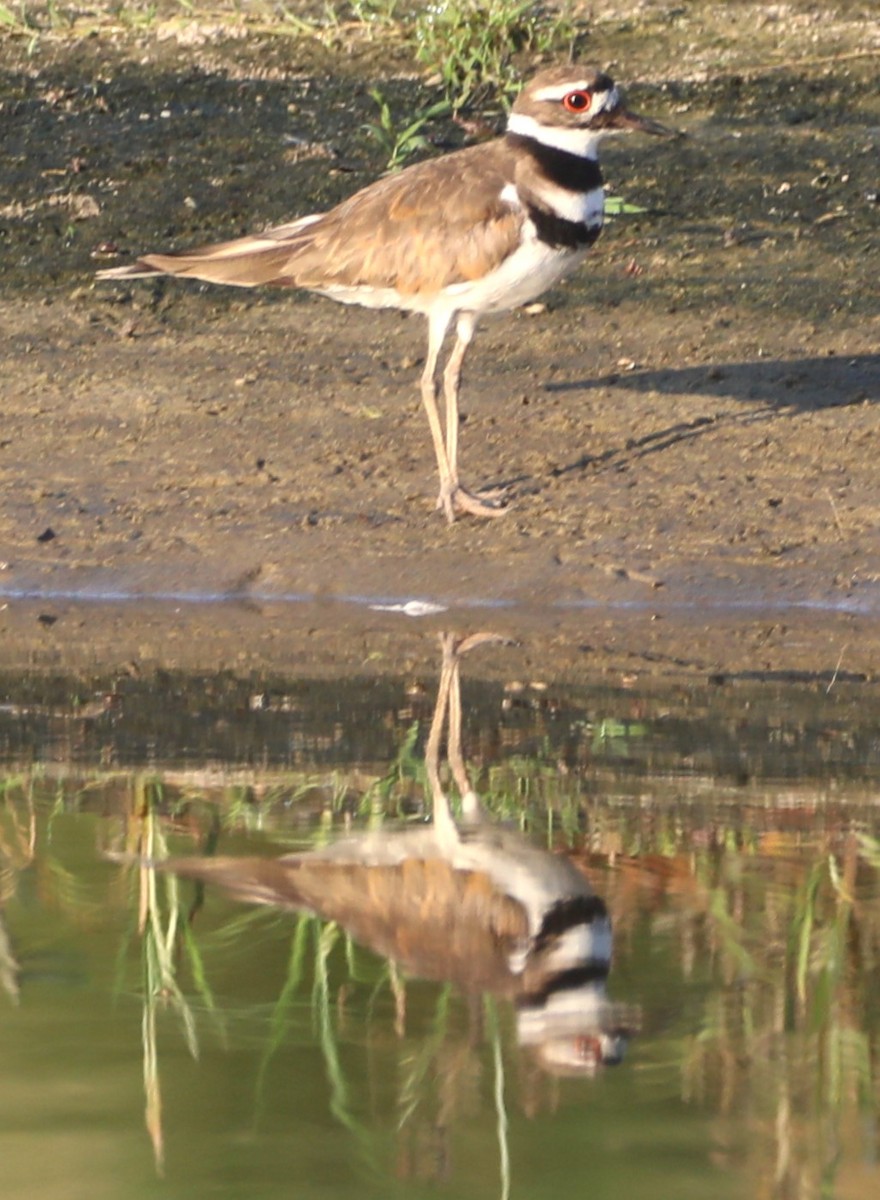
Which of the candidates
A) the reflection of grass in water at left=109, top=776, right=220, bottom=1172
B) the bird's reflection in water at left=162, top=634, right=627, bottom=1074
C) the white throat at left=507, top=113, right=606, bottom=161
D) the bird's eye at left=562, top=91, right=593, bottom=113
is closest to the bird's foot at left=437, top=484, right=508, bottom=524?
the white throat at left=507, top=113, right=606, bottom=161

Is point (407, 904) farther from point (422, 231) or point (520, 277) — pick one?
point (422, 231)

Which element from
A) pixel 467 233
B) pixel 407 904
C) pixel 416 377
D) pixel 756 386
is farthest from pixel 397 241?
pixel 407 904

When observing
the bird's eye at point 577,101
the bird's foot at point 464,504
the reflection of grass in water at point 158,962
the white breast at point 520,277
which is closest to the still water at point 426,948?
the reflection of grass in water at point 158,962

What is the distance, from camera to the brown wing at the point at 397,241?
731 cm

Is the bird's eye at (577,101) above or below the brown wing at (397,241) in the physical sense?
above

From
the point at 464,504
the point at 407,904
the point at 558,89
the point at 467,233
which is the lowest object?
the point at 464,504

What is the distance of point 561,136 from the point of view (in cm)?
750

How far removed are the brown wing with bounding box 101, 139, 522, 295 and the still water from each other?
1.92 meters

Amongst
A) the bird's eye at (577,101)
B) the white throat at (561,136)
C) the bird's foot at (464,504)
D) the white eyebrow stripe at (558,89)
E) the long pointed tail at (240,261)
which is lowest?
the bird's foot at (464,504)

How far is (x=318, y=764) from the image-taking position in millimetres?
5219

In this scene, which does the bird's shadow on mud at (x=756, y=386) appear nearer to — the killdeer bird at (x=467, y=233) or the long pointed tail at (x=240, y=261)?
the killdeer bird at (x=467, y=233)

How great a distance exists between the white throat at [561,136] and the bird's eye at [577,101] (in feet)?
0.26

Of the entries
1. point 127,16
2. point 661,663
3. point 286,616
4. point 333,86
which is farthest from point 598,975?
point 127,16

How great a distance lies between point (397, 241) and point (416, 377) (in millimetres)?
1090
